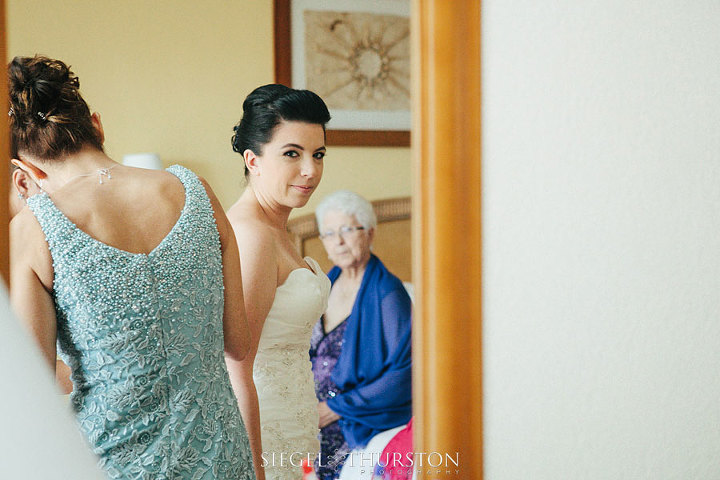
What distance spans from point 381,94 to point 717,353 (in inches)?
25.5

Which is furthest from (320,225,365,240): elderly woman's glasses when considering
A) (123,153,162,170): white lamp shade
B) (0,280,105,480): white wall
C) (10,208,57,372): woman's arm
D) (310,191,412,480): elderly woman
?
(0,280,105,480): white wall

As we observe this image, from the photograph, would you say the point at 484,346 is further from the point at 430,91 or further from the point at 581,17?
the point at 581,17

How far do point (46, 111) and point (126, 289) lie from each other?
0.72 feet

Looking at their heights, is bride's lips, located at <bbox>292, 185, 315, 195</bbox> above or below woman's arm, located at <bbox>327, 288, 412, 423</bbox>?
above

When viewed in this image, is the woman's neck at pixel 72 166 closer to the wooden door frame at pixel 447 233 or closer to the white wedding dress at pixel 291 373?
the white wedding dress at pixel 291 373

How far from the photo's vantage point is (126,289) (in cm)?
71

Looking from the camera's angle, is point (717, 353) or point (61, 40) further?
point (717, 353)

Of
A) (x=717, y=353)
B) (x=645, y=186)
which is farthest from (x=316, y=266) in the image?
(x=717, y=353)

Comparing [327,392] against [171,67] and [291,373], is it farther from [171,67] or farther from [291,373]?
[171,67]

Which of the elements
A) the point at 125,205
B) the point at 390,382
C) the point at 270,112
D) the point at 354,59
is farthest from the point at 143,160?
the point at 390,382

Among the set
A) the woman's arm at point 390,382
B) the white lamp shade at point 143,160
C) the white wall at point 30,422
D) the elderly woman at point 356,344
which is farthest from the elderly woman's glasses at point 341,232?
the white wall at point 30,422

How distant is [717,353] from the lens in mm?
912

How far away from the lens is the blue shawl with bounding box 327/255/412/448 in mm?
792

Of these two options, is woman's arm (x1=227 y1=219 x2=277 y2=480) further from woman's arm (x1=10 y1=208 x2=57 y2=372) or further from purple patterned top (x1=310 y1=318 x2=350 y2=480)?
woman's arm (x1=10 y1=208 x2=57 y2=372)
